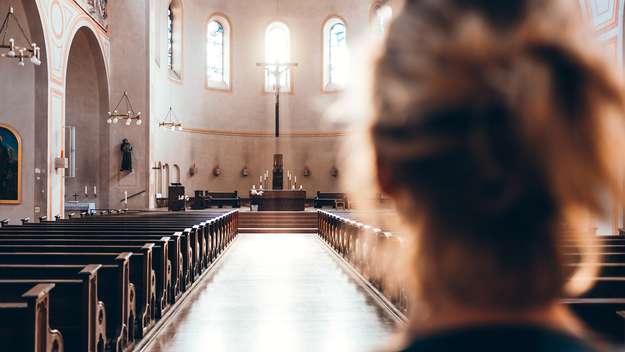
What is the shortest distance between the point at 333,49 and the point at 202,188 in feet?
27.2

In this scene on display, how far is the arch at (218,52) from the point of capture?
23.7 meters

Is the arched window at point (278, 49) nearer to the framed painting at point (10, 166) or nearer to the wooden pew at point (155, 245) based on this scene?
the framed painting at point (10, 166)

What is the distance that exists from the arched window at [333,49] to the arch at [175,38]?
6.17 meters

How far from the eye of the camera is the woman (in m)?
0.59

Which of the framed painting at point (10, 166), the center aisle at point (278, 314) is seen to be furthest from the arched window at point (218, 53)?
the center aisle at point (278, 314)

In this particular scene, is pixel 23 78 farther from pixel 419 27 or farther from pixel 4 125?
pixel 419 27

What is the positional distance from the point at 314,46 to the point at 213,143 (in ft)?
20.0

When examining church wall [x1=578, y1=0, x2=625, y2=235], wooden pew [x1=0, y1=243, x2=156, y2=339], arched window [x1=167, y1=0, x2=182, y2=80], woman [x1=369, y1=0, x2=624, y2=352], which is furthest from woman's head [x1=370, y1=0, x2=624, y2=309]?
arched window [x1=167, y1=0, x2=182, y2=80]

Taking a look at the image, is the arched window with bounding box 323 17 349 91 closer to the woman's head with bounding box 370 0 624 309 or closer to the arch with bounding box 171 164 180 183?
the arch with bounding box 171 164 180 183

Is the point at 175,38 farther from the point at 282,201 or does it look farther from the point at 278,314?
the point at 278,314

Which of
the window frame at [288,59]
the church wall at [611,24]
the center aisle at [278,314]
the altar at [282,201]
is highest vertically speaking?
the window frame at [288,59]

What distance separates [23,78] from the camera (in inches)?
476

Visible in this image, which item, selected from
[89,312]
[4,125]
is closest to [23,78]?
[4,125]

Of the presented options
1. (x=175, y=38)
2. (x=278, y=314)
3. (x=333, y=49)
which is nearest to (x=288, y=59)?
(x=333, y=49)
